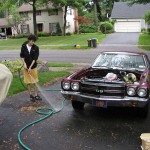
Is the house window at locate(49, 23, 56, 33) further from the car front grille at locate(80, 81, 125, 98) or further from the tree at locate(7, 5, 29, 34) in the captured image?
the car front grille at locate(80, 81, 125, 98)

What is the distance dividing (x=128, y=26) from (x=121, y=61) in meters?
48.8

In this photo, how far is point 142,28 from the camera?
5294 cm

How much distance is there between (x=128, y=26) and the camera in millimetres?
55031

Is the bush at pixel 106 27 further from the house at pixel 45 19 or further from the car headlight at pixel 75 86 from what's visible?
the car headlight at pixel 75 86

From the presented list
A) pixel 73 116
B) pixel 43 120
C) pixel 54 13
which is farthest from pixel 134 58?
pixel 54 13

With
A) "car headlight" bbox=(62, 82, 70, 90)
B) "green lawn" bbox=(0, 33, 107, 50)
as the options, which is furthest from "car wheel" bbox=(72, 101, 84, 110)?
"green lawn" bbox=(0, 33, 107, 50)

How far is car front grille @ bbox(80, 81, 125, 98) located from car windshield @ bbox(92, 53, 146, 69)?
146 centimetres

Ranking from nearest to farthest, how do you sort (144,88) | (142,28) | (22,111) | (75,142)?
(75,142)
(144,88)
(22,111)
(142,28)

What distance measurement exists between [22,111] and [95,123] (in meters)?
2.03

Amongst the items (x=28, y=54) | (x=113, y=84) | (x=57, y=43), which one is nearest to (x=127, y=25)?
(x=57, y=43)

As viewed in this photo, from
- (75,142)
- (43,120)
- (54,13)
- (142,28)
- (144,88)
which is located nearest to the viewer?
(75,142)

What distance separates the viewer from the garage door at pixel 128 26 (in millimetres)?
54231

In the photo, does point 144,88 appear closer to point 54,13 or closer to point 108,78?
point 108,78

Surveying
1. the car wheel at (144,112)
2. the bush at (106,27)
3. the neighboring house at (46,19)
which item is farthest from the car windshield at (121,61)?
the bush at (106,27)
